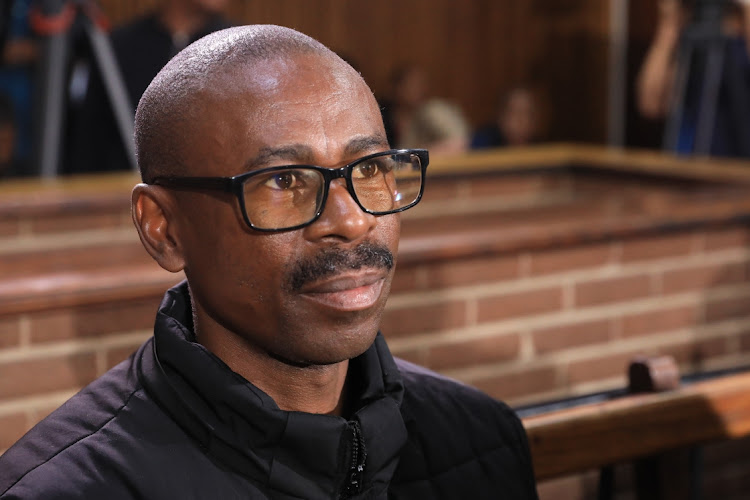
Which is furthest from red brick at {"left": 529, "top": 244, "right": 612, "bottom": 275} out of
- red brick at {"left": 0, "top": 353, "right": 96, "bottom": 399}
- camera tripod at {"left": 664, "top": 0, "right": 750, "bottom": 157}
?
camera tripod at {"left": 664, "top": 0, "right": 750, "bottom": 157}

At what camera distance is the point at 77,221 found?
7.88ft

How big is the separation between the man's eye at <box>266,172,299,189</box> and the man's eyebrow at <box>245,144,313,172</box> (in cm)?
1

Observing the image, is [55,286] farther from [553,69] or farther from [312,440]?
[553,69]

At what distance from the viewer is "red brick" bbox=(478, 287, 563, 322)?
1.92 metres

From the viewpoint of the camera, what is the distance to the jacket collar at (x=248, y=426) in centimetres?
86

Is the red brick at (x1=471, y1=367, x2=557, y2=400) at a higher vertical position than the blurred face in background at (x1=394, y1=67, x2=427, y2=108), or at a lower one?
lower

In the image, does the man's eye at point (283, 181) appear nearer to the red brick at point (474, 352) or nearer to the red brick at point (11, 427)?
the red brick at point (11, 427)

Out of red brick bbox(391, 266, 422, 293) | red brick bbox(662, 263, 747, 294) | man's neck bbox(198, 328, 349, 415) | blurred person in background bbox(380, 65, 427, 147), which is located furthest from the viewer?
blurred person in background bbox(380, 65, 427, 147)

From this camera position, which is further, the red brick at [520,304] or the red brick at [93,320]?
the red brick at [520,304]

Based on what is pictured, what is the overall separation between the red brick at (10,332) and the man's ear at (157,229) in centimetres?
62

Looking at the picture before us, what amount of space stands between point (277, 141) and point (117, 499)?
33 cm

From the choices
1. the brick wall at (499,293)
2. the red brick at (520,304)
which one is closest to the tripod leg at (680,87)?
the brick wall at (499,293)

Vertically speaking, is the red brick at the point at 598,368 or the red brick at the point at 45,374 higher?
the red brick at the point at 45,374

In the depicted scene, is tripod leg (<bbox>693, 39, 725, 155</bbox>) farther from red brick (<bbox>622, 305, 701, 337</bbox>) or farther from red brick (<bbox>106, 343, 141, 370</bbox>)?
red brick (<bbox>106, 343, 141, 370</bbox>)
